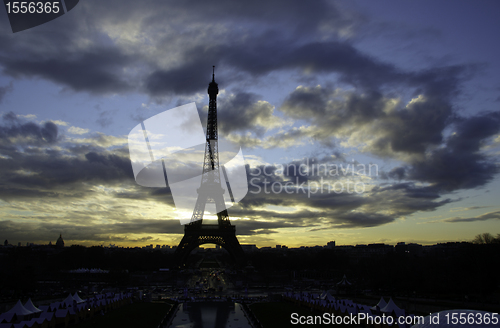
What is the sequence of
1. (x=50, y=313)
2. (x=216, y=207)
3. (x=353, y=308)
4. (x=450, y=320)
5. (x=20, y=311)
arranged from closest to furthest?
1. (x=450, y=320)
2. (x=20, y=311)
3. (x=50, y=313)
4. (x=353, y=308)
5. (x=216, y=207)

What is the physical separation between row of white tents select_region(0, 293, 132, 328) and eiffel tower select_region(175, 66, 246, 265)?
37.8 m

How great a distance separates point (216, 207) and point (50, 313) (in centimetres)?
5140

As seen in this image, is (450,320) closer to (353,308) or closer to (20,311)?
(353,308)

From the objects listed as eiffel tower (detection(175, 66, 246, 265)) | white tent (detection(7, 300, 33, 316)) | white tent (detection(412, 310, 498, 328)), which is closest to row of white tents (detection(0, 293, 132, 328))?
white tent (detection(7, 300, 33, 316))

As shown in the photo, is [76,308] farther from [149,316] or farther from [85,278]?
[85,278]

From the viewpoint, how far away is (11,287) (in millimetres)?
50344

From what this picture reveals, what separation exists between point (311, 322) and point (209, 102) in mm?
54511

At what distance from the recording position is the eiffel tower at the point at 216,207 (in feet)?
250

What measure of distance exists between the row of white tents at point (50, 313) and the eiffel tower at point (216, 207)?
3778 cm

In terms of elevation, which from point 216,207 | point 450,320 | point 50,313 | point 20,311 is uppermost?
point 216,207

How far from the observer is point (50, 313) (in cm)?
2830

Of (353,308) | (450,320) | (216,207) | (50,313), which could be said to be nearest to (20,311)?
(50,313)

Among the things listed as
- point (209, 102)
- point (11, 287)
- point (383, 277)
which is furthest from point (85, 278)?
point (383, 277)

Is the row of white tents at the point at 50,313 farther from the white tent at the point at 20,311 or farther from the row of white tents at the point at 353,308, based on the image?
the row of white tents at the point at 353,308
